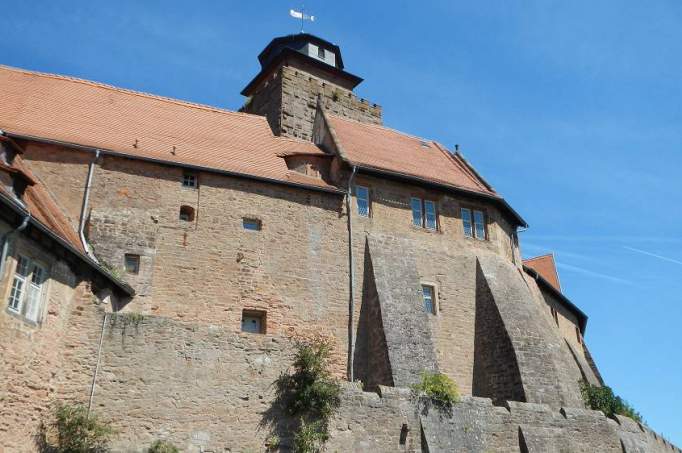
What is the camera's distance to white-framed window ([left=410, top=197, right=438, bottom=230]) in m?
23.2

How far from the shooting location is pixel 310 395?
15.7 metres

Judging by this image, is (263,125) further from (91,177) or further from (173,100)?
(91,177)

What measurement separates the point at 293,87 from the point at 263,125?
406 cm

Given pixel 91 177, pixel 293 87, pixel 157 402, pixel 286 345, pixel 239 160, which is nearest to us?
pixel 157 402

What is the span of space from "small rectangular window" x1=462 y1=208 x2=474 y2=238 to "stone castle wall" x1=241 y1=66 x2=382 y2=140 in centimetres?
729

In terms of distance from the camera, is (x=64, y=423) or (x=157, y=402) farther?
(x=157, y=402)

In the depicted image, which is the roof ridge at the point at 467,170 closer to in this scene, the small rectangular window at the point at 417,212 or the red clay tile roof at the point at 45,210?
the small rectangular window at the point at 417,212

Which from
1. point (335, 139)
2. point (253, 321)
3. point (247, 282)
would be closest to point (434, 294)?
point (253, 321)

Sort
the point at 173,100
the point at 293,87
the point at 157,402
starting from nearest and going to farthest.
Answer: the point at 157,402 < the point at 173,100 < the point at 293,87

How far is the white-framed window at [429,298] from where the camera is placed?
21.7m

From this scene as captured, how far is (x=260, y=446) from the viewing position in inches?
592

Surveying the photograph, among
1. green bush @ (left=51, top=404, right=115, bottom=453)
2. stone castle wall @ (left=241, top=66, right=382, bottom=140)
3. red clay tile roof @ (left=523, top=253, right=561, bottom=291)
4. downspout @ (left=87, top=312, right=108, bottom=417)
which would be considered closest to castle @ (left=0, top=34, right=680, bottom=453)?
downspout @ (left=87, top=312, right=108, bottom=417)

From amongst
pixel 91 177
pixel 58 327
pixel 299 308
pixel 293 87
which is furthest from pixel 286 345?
pixel 293 87

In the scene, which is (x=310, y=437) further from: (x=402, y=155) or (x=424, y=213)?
(x=402, y=155)
